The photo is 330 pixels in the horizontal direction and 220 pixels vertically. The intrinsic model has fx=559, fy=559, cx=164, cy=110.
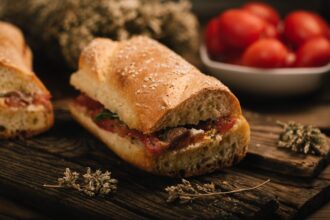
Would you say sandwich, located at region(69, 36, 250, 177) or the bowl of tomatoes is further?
the bowl of tomatoes

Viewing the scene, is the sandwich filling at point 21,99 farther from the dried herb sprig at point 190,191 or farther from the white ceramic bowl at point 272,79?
the white ceramic bowl at point 272,79

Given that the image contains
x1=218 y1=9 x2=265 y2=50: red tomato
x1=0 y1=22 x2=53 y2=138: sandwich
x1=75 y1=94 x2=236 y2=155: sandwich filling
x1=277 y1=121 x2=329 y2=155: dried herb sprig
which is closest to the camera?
x1=75 y1=94 x2=236 y2=155: sandwich filling

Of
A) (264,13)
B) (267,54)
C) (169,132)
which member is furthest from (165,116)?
(264,13)

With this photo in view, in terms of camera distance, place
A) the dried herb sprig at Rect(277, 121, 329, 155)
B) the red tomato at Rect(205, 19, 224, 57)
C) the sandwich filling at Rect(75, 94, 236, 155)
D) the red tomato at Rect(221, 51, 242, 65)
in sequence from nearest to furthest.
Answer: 1. the sandwich filling at Rect(75, 94, 236, 155)
2. the dried herb sprig at Rect(277, 121, 329, 155)
3. the red tomato at Rect(221, 51, 242, 65)
4. the red tomato at Rect(205, 19, 224, 57)

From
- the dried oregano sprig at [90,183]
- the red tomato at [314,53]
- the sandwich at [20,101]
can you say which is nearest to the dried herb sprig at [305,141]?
the red tomato at [314,53]

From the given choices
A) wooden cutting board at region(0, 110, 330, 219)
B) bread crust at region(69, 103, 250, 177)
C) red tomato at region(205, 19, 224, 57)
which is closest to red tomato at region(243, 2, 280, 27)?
red tomato at region(205, 19, 224, 57)

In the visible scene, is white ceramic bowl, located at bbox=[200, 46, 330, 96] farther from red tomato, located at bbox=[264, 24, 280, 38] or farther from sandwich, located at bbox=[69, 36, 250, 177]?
sandwich, located at bbox=[69, 36, 250, 177]
